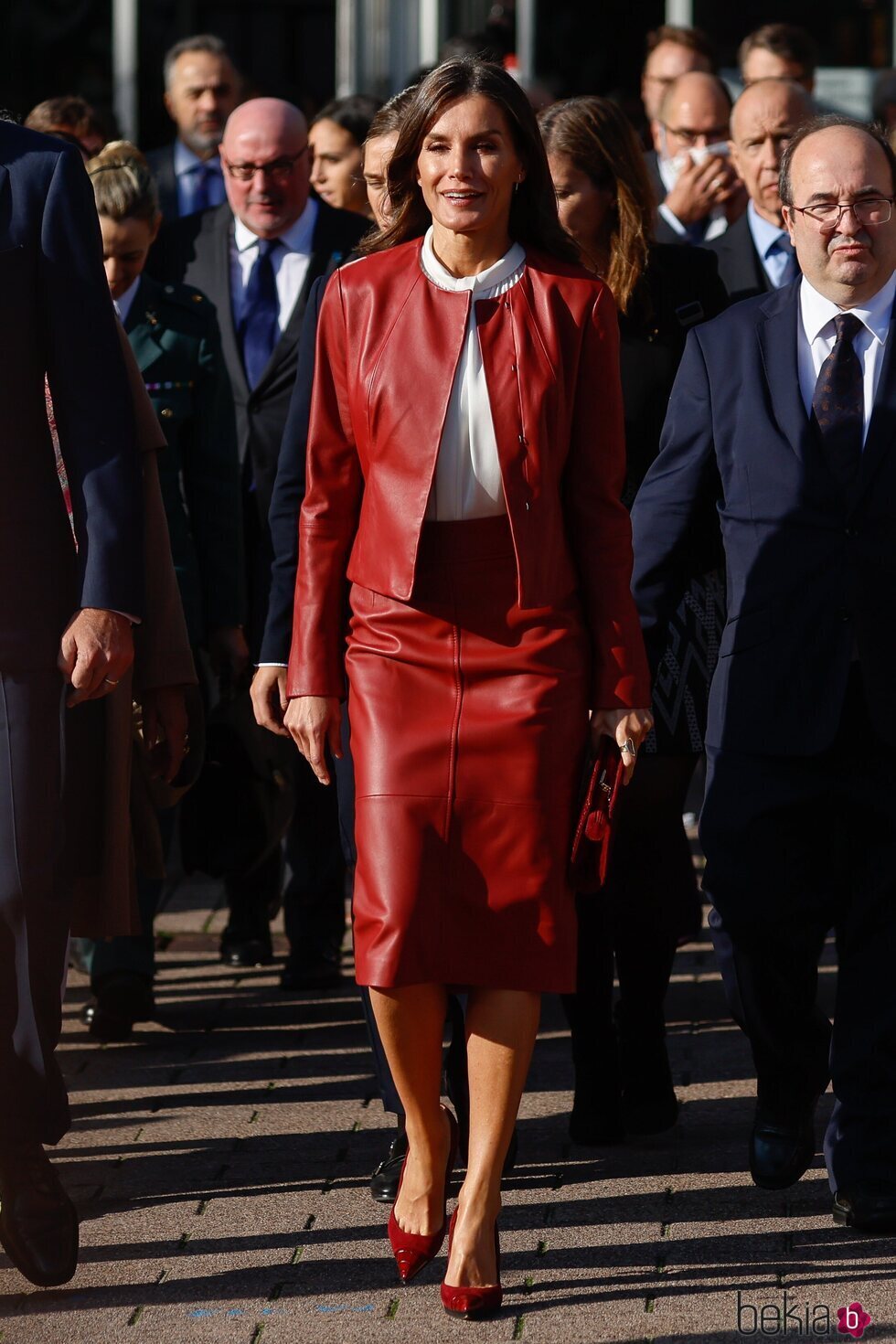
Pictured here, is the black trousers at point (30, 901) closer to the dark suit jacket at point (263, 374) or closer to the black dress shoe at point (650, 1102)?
the black dress shoe at point (650, 1102)

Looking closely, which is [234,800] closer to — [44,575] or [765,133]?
[44,575]

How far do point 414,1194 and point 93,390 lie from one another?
160 centimetres

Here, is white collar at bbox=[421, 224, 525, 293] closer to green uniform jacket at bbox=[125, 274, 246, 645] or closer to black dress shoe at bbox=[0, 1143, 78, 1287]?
black dress shoe at bbox=[0, 1143, 78, 1287]

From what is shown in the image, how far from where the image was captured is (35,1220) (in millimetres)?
4234

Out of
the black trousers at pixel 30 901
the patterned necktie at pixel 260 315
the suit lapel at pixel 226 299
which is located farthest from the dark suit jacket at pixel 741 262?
the black trousers at pixel 30 901

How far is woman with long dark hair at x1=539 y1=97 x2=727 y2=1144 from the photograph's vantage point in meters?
5.18

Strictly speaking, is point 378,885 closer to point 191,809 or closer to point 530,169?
point 530,169

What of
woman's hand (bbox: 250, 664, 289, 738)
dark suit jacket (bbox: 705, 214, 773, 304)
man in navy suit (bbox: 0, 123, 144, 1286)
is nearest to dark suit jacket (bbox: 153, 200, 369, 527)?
dark suit jacket (bbox: 705, 214, 773, 304)

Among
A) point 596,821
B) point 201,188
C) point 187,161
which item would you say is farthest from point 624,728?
point 187,161

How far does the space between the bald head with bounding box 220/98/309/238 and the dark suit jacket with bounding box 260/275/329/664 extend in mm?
1989

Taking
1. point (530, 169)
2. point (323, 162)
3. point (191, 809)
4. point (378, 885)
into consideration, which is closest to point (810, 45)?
point (323, 162)

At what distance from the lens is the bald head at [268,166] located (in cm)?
698

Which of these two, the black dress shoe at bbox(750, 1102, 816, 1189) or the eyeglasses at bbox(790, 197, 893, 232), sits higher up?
the eyeglasses at bbox(790, 197, 893, 232)

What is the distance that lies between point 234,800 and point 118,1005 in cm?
66
